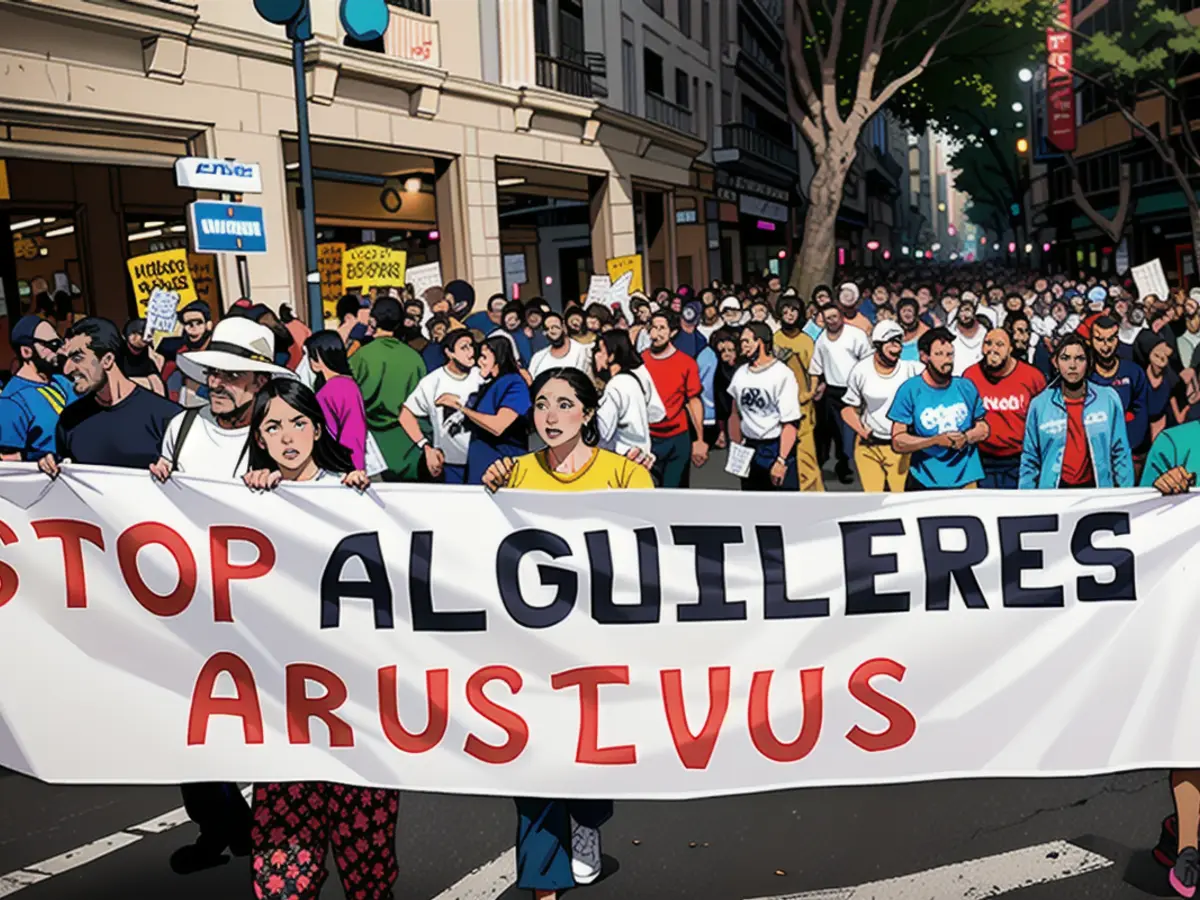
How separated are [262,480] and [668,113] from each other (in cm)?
3221

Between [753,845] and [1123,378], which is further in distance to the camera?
[1123,378]

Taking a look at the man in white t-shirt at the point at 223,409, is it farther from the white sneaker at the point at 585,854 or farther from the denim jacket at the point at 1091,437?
the denim jacket at the point at 1091,437

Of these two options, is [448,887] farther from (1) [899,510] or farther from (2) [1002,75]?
(2) [1002,75]

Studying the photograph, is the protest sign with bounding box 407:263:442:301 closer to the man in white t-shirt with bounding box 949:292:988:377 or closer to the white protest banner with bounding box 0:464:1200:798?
the man in white t-shirt with bounding box 949:292:988:377

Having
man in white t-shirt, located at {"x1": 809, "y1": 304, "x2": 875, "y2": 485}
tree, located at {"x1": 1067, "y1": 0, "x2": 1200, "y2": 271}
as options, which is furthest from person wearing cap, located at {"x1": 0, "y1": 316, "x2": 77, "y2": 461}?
tree, located at {"x1": 1067, "y1": 0, "x2": 1200, "y2": 271}

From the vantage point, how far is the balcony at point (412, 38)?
20.8m

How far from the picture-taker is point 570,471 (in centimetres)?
A: 469

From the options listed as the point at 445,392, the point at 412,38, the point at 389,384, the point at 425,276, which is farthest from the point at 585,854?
the point at 412,38

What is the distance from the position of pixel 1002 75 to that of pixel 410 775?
62297 millimetres

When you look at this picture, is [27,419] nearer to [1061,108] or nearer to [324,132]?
[324,132]

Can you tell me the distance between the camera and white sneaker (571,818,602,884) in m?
4.76

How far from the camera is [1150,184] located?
51781 mm

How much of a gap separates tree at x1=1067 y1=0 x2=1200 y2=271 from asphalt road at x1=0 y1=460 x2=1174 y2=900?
32.2 m

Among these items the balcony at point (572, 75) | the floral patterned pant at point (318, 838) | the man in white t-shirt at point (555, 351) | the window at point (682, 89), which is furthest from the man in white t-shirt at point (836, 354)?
the window at point (682, 89)
